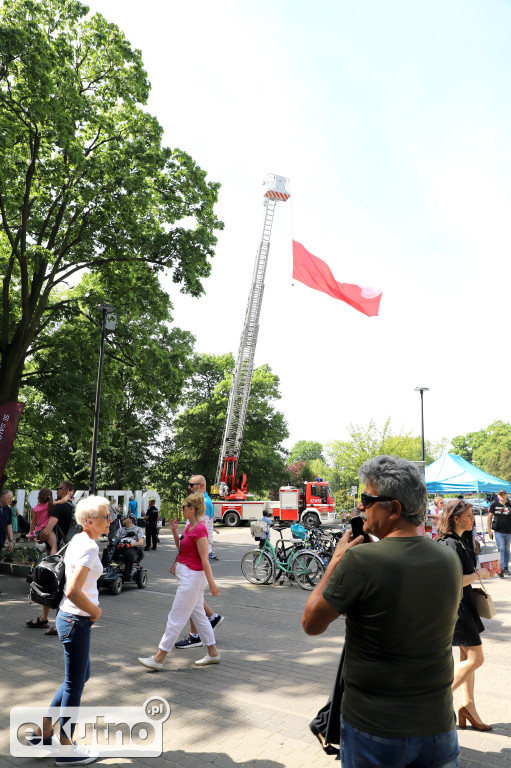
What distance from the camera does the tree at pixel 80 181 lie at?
47.0ft

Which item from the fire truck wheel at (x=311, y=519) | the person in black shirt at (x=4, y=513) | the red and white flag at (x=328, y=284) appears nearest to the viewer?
the person in black shirt at (x=4, y=513)

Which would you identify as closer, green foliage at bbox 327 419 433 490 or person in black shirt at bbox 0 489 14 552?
person in black shirt at bbox 0 489 14 552

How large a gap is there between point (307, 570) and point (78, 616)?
8.26 meters

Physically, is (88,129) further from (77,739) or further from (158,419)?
(158,419)

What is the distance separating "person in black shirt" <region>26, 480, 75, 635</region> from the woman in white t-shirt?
422 centimetres

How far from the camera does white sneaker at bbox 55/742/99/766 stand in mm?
4000

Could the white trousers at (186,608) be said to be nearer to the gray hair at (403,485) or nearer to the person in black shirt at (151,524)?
the gray hair at (403,485)

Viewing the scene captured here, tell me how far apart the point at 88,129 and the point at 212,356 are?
29.8 meters

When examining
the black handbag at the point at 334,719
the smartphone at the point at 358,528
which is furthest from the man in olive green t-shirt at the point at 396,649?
the black handbag at the point at 334,719

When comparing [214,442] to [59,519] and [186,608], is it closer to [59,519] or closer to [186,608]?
[59,519]

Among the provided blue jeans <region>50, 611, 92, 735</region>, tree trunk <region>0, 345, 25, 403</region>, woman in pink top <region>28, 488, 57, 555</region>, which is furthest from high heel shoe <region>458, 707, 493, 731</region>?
tree trunk <region>0, 345, 25, 403</region>

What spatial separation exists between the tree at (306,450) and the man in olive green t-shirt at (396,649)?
135761mm

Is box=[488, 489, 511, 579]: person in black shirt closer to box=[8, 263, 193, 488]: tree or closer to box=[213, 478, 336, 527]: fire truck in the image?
box=[8, 263, 193, 488]: tree

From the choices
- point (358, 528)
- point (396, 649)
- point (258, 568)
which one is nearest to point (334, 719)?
point (396, 649)
